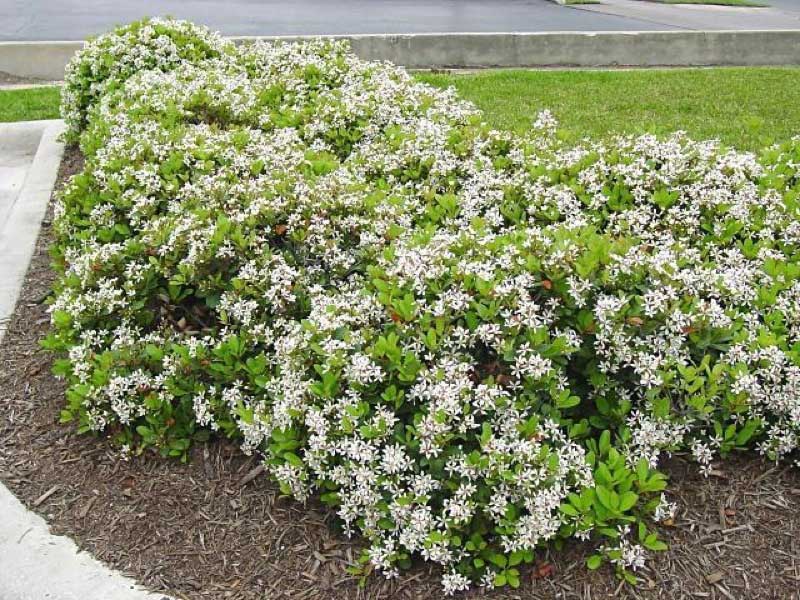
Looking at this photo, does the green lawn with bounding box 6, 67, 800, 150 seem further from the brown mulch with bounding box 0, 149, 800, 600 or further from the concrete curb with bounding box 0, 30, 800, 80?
the brown mulch with bounding box 0, 149, 800, 600

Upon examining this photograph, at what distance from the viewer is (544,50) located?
12.4 m

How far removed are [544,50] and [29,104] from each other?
22.1 ft

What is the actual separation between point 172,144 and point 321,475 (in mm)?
2714

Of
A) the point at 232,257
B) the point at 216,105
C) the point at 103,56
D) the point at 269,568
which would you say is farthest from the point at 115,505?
the point at 103,56

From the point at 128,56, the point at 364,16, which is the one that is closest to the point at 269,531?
the point at 128,56

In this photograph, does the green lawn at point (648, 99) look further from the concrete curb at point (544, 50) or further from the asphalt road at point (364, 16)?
the asphalt road at point (364, 16)

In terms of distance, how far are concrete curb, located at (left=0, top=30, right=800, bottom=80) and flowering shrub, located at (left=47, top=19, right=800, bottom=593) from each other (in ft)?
24.6

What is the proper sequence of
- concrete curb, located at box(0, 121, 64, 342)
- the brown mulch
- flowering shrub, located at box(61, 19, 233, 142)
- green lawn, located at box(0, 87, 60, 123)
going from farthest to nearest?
green lawn, located at box(0, 87, 60, 123) → flowering shrub, located at box(61, 19, 233, 142) → concrete curb, located at box(0, 121, 64, 342) → the brown mulch

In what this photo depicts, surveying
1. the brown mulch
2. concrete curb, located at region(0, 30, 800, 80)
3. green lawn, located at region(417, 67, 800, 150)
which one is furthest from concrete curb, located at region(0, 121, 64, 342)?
green lawn, located at region(417, 67, 800, 150)

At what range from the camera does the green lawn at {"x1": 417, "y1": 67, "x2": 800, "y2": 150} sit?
8180mm

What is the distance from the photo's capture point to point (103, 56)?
7.85 m

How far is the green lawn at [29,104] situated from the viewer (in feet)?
32.7

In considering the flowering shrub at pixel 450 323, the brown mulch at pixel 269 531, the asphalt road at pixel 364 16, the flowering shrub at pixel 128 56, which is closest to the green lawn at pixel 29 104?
the flowering shrub at pixel 128 56

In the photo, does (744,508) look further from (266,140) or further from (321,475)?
(266,140)
